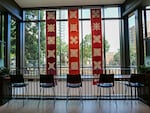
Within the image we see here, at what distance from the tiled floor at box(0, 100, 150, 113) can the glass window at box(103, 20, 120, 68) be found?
15.3ft

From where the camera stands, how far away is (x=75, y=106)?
17.1 ft

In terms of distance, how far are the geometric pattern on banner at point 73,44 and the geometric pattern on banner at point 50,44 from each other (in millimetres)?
820

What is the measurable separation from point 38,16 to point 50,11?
0.91 metres

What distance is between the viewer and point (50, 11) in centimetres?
1010

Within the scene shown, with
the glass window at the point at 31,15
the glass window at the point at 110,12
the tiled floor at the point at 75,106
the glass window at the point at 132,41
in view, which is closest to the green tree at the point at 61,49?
the glass window at the point at 31,15

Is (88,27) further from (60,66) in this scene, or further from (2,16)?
(2,16)

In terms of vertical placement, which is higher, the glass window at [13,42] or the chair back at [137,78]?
the glass window at [13,42]

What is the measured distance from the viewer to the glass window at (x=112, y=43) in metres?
10.4

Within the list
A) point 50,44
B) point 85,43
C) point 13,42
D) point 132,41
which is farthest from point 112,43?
point 13,42

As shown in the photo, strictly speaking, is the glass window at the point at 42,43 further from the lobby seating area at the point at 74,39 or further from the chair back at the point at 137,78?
the chair back at the point at 137,78

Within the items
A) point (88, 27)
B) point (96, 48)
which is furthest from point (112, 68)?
point (88, 27)

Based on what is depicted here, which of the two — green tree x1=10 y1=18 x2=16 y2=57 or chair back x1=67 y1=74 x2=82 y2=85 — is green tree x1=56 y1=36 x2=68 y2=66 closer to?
green tree x1=10 y1=18 x2=16 y2=57

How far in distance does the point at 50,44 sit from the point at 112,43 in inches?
126

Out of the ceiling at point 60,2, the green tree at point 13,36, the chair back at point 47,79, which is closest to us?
the chair back at point 47,79
